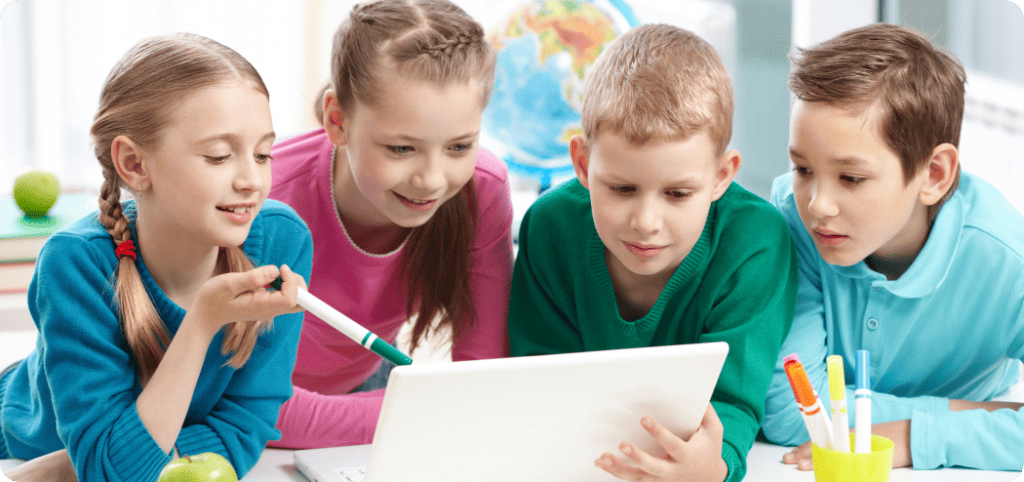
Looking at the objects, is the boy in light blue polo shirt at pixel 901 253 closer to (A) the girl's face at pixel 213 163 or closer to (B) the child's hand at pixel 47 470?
(A) the girl's face at pixel 213 163

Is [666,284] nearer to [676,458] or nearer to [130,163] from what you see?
[676,458]

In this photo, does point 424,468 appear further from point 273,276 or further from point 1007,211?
point 1007,211

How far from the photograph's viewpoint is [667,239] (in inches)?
36.9

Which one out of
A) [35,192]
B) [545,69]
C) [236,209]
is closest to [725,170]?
[236,209]

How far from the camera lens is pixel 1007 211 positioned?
1034 mm

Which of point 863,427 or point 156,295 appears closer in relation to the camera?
point 863,427

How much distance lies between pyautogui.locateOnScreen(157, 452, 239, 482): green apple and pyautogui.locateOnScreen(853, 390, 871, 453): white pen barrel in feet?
1.76

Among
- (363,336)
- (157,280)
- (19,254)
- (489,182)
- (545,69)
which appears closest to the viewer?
(363,336)

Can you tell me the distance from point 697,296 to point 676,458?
0.28 meters

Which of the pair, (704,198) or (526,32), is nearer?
(704,198)

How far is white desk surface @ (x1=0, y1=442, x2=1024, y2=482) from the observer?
833 mm

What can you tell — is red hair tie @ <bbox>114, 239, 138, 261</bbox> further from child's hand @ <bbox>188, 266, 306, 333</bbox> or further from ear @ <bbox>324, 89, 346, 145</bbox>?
ear @ <bbox>324, 89, 346, 145</bbox>

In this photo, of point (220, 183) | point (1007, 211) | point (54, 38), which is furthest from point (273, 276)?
point (54, 38)

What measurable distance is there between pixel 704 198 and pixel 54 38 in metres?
2.30
